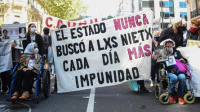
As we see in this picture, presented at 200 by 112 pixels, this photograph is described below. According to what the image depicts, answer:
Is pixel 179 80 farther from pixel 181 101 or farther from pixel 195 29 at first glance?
pixel 195 29

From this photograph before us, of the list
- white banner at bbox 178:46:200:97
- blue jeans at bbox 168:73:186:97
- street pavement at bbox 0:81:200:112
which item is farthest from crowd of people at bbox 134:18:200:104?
street pavement at bbox 0:81:200:112

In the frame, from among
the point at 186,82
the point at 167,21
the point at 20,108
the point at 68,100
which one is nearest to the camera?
the point at 20,108

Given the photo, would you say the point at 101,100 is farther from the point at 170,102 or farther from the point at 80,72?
the point at 170,102

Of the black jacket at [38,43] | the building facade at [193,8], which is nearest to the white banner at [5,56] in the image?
the black jacket at [38,43]

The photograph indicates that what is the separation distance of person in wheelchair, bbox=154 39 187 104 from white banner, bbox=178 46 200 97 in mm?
116

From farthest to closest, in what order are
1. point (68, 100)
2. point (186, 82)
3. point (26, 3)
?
point (26, 3) < point (68, 100) < point (186, 82)

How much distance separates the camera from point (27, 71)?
15.9ft

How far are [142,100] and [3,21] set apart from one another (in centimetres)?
3074

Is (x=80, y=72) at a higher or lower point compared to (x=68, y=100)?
higher

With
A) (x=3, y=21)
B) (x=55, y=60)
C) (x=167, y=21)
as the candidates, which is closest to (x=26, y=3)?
(x=3, y=21)

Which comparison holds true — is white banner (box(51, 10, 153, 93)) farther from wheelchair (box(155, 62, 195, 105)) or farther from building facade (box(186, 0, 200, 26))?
building facade (box(186, 0, 200, 26))

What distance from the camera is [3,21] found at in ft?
104

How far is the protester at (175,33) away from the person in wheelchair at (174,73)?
1.23ft

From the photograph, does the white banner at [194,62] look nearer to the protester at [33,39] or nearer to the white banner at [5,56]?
the protester at [33,39]
